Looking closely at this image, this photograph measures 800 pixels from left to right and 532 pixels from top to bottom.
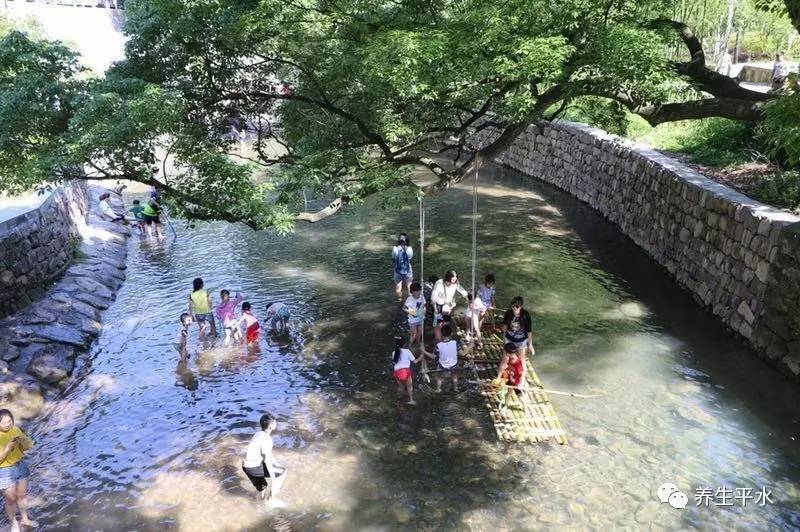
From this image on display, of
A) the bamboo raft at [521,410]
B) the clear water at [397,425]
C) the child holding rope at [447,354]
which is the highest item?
the child holding rope at [447,354]

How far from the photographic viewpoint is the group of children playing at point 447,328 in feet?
36.1

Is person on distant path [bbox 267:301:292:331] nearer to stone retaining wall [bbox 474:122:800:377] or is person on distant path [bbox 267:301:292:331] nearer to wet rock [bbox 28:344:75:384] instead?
wet rock [bbox 28:344:75:384]

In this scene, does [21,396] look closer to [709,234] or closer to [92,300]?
[92,300]

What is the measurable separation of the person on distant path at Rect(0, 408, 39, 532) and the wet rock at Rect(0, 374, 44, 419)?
3286mm

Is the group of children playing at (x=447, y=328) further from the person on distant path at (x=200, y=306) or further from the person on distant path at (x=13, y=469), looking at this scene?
the person on distant path at (x=13, y=469)

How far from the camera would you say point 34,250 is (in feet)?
50.7

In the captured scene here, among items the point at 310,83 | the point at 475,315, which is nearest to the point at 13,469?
the point at 475,315

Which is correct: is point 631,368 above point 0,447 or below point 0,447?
below

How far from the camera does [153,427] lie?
11.0 metres

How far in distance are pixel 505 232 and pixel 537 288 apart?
5.71 m

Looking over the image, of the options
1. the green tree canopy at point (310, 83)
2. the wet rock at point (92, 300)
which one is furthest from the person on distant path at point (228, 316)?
the wet rock at point (92, 300)

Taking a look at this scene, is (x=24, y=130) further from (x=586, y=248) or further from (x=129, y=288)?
(x=586, y=248)

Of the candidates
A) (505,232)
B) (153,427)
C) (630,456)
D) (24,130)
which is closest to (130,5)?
(24,130)

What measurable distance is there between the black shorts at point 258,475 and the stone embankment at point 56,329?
568 cm
